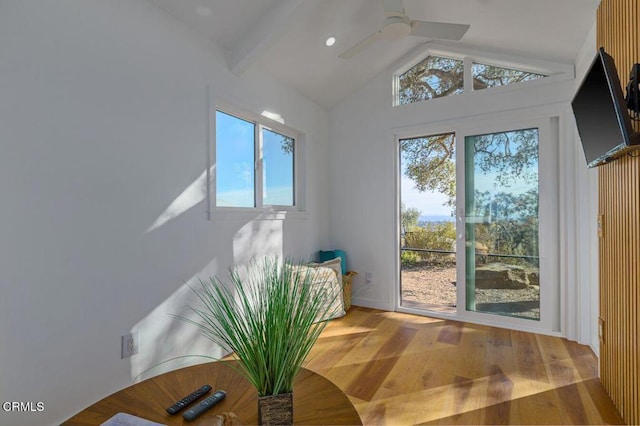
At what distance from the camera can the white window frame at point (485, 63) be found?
279cm

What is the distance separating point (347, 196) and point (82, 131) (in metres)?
2.78

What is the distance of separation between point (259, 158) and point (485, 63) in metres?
2.50

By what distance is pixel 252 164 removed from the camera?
2928 millimetres

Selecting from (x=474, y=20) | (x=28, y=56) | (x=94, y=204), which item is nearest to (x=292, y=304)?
(x=94, y=204)

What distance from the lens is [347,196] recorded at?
12.8 feet

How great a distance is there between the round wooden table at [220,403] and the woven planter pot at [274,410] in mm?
83

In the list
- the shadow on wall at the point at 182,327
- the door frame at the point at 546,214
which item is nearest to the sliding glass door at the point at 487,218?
the door frame at the point at 546,214

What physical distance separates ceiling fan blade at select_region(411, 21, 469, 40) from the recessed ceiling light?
1.40m

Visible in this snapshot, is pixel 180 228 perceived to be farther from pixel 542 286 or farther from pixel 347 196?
pixel 542 286

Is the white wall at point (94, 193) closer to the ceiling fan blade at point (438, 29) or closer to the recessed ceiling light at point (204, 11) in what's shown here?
the recessed ceiling light at point (204, 11)

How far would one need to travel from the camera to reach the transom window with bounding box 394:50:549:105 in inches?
120

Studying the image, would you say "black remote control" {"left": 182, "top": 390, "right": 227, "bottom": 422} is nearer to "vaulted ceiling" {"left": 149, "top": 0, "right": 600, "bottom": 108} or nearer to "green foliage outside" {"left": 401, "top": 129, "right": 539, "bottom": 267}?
"vaulted ceiling" {"left": 149, "top": 0, "right": 600, "bottom": 108}

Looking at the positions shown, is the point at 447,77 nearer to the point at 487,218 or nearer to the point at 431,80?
the point at 431,80
